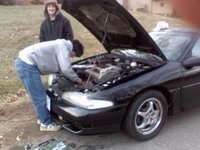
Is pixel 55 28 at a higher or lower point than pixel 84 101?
higher

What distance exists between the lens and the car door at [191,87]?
405cm

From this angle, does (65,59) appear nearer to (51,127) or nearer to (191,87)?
(51,127)

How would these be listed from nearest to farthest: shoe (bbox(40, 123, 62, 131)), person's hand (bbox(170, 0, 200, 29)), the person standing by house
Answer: person's hand (bbox(170, 0, 200, 29)) → shoe (bbox(40, 123, 62, 131)) → the person standing by house

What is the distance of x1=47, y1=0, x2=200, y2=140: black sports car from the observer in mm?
3523

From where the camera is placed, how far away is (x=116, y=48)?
4758mm

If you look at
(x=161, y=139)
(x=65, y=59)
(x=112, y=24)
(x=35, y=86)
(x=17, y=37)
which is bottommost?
(x=17, y=37)

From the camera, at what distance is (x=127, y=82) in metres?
3.64

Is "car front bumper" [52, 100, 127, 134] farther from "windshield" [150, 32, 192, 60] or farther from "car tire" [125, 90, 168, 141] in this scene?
"windshield" [150, 32, 192, 60]

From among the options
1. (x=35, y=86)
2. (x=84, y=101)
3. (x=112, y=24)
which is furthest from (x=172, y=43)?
(x=35, y=86)

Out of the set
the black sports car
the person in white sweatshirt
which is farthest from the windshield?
the person in white sweatshirt

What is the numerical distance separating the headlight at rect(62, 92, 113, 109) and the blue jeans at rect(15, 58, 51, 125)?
0.41m

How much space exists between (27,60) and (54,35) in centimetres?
98

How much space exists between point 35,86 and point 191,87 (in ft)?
6.37

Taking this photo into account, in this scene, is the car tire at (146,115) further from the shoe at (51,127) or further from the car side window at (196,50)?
the shoe at (51,127)
